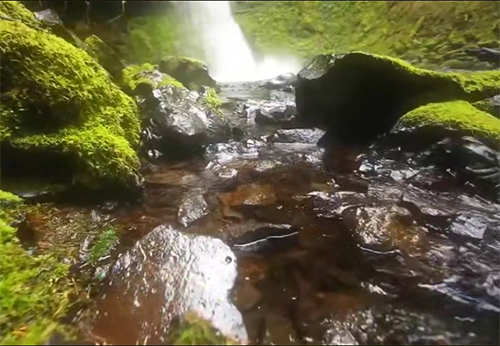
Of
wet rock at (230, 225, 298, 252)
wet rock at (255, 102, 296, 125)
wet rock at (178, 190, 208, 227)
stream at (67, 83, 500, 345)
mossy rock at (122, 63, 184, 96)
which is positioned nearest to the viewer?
stream at (67, 83, 500, 345)

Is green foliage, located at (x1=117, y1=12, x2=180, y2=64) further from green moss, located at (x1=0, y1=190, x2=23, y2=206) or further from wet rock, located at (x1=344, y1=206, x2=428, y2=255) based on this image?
wet rock, located at (x1=344, y1=206, x2=428, y2=255)

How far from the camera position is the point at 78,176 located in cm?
401

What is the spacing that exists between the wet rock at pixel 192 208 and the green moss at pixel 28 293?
1129 millimetres

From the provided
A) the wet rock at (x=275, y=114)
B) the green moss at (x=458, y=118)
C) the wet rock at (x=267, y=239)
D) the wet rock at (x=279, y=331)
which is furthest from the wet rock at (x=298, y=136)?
the wet rock at (x=279, y=331)

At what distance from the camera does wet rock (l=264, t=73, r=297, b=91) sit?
10241 mm

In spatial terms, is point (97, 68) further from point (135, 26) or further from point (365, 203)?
point (135, 26)

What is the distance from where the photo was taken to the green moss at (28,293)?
7.29 feet

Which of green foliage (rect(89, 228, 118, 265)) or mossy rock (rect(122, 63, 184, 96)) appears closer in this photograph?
green foliage (rect(89, 228, 118, 265))

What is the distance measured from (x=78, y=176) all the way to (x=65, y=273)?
56.8 inches

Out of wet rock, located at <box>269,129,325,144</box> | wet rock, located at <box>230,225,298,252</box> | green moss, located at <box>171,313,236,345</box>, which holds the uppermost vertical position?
green moss, located at <box>171,313,236,345</box>

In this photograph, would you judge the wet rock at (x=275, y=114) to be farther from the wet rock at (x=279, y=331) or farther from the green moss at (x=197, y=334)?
the green moss at (x=197, y=334)

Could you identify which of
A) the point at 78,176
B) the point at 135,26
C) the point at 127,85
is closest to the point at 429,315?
the point at 78,176

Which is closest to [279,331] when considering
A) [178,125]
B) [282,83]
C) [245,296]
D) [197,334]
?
[245,296]

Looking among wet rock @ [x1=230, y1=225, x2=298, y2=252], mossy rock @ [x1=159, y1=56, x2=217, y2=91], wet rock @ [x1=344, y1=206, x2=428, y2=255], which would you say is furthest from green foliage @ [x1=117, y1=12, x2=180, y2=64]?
wet rock @ [x1=344, y1=206, x2=428, y2=255]
